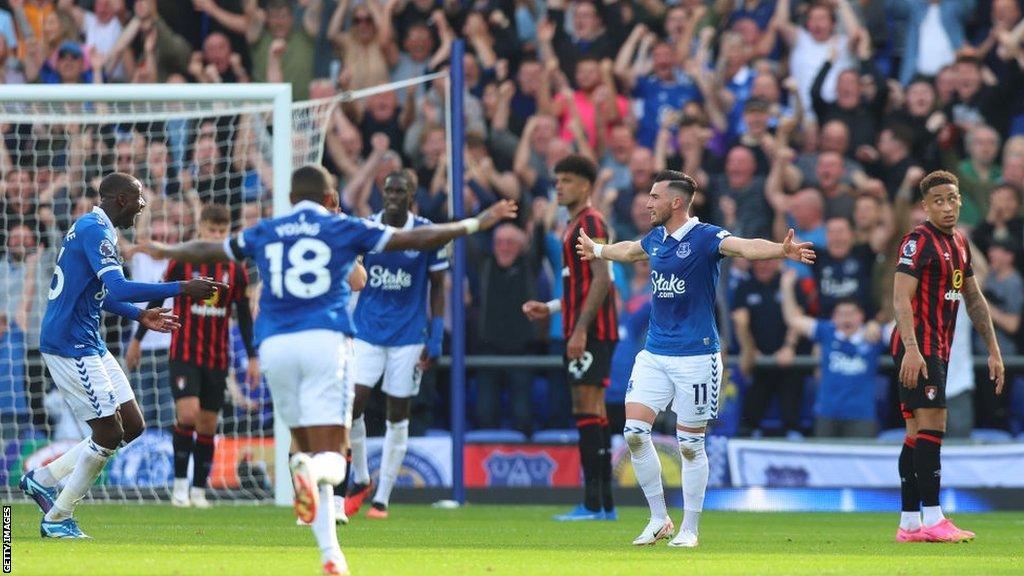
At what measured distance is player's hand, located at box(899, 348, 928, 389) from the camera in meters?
11.1

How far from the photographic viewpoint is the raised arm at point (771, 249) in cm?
963

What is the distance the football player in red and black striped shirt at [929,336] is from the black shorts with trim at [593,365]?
270cm

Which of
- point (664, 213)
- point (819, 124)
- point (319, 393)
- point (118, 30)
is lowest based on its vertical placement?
point (319, 393)

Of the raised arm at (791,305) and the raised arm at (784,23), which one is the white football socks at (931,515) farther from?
the raised arm at (784,23)

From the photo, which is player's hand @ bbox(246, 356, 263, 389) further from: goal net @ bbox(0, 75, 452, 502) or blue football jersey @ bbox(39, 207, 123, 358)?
blue football jersey @ bbox(39, 207, 123, 358)

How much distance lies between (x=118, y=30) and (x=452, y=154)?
6.49m

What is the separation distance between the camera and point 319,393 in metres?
8.59

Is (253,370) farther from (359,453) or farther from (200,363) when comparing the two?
(359,453)

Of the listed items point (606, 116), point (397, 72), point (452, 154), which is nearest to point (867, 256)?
point (606, 116)

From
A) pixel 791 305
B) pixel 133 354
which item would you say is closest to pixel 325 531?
pixel 133 354

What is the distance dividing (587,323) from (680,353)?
229 centimetres

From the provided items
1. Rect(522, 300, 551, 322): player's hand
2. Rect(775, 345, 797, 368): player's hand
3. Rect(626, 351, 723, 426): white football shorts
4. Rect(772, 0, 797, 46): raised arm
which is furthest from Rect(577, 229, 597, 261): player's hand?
Rect(772, 0, 797, 46): raised arm

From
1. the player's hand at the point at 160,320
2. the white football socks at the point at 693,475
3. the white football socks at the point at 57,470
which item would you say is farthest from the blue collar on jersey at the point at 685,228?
the white football socks at the point at 57,470

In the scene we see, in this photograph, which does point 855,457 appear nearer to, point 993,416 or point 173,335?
point 993,416
